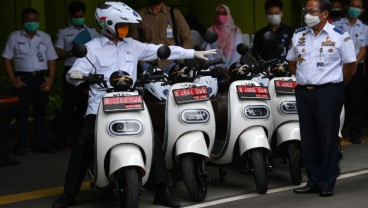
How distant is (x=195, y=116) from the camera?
8.52 m

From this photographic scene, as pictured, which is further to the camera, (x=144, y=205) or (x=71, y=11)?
(x=71, y=11)

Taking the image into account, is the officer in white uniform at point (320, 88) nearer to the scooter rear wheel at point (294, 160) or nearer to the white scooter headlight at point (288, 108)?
the scooter rear wheel at point (294, 160)

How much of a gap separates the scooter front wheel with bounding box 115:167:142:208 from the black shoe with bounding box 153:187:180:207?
1.97 feet

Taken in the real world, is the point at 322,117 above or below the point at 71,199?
above

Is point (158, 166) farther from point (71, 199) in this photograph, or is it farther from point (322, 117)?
point (322, 117)

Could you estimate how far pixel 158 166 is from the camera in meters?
8.12

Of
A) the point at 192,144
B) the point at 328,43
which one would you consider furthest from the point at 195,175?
the point at 328,43

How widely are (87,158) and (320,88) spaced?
2.29 metres

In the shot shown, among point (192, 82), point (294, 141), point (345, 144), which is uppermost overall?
point (192, 82)

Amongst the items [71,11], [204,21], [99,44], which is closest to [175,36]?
[71,11]

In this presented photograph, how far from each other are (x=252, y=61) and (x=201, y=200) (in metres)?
1.67

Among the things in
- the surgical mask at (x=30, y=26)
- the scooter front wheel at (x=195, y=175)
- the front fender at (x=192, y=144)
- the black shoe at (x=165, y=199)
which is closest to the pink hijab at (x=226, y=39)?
the surgical mask at (x=30, y=26)

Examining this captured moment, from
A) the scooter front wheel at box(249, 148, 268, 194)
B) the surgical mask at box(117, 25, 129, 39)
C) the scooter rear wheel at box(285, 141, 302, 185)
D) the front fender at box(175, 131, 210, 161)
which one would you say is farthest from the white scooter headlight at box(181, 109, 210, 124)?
the scooter rear wheel at box(285, 141, 302, 185)

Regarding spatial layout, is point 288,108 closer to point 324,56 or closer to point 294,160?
point 294,160
